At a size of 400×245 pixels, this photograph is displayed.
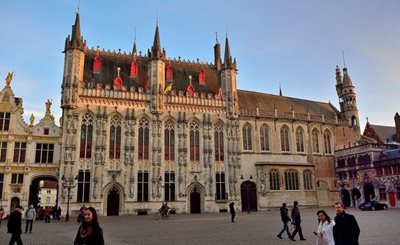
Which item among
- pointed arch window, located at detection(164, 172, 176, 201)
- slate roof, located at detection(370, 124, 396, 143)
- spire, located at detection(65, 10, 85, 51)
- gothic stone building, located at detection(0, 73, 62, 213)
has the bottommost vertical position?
pointed arch window, located at detection(164, 172, 176, 201)

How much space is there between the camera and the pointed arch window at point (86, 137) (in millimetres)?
39875

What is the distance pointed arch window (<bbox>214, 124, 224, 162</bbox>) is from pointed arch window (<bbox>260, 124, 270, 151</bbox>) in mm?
6721

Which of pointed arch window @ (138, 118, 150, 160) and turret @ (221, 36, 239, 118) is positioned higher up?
turret @ (221, 36, 239, 118)

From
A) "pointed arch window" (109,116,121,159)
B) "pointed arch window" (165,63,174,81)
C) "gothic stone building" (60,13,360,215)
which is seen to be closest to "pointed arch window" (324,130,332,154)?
"gothic stone building" (60,13,360,215)

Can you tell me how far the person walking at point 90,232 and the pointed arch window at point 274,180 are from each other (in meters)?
43.4

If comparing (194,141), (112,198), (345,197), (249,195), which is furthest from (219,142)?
(345,197)

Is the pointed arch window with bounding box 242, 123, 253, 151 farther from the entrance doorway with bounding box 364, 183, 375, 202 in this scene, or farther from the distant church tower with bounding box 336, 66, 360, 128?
the distant church tower with bounding box 336, 66, 360, 128

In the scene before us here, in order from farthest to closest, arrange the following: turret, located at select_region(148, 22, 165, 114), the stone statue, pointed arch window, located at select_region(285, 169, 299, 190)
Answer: pointed arch window, located at select_region(285, 169, 299, 190) < turret, located at select_region(148, 22, 165, 114) < the stone statue

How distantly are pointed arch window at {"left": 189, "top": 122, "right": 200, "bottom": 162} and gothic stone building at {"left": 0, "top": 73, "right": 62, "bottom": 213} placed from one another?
1636cm

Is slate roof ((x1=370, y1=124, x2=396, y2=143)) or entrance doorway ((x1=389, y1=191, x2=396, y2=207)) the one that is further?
slate roof ((x1=370, y1=124, x2=396, y2=143))

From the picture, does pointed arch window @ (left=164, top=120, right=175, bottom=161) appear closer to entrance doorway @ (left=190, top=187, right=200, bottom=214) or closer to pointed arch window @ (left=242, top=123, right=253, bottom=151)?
entrance doorway @ (left=190, top=187, right=200, bottom=214)

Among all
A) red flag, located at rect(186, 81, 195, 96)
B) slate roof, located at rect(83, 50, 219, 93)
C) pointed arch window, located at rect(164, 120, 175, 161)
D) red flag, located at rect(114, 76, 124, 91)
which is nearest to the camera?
Result: red flag, located at rect(114, 76, 124, 91)

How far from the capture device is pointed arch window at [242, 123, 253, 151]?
4825cm

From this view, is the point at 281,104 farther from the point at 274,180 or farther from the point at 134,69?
the point at 134,69
